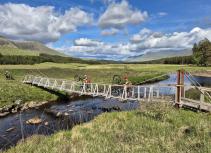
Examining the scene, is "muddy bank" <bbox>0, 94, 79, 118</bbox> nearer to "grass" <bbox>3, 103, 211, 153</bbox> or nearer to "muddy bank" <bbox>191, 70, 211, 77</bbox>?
"grass" <bbox>3, 103, 211, 153</bbox>

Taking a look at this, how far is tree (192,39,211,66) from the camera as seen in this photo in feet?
418

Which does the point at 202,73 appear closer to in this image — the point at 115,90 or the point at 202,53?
the point at 202,53

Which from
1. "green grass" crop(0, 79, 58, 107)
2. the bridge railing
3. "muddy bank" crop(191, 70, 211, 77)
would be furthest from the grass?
"muddy bank" crop(191, 70, 211, 77)

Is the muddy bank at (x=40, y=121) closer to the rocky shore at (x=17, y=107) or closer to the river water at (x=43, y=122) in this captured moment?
the river water at (x=43, y=122)

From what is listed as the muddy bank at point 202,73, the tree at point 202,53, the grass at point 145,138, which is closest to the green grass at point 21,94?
the grass at point 145,138

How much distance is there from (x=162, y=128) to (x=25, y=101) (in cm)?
2921

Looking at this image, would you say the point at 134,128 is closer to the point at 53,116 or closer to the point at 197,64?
the point at 53,116

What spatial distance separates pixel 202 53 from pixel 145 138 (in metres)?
123

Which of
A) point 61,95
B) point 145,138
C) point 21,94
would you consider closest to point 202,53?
point 61,95

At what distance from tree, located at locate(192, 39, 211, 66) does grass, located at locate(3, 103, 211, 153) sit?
11335cm

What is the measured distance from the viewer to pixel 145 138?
42.8 ft

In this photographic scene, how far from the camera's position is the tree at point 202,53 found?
127375mm

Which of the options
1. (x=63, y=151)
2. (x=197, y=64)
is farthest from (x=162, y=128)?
(x=197, y=64)

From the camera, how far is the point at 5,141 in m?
22.4
